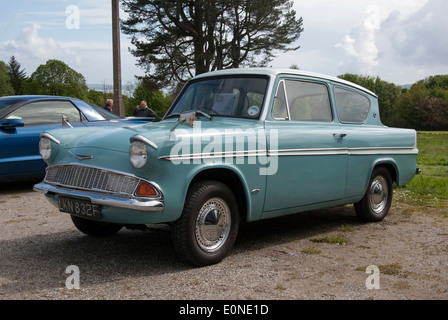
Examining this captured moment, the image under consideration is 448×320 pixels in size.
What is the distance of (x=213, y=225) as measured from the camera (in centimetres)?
455

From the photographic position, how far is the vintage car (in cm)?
422

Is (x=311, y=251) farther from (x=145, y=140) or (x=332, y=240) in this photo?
(x=145, y=140)

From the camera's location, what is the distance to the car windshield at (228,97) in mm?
5273

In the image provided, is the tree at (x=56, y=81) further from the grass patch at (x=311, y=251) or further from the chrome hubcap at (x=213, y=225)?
the chrome hubcap at (x=213, y=225)

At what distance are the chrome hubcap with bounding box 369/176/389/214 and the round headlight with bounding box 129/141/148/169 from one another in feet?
11.3

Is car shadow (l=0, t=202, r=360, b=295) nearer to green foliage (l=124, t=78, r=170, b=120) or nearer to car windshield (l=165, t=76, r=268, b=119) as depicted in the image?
car windshield (l=165, t=76, r=268, b=119)

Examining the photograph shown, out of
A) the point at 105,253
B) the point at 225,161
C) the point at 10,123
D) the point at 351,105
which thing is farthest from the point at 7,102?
the point at 351,105

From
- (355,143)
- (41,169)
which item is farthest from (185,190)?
(41,169)

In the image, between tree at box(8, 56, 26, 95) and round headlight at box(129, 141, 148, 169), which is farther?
tree at box(8, 56, 26, 95)

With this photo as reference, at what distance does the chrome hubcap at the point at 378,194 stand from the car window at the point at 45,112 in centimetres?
519

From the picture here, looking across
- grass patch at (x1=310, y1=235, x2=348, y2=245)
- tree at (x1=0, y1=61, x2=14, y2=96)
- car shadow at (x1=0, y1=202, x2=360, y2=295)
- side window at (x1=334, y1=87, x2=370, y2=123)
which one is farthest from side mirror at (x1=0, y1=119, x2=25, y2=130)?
tree at (x1=0, y1=61, x2=14, y2=96)

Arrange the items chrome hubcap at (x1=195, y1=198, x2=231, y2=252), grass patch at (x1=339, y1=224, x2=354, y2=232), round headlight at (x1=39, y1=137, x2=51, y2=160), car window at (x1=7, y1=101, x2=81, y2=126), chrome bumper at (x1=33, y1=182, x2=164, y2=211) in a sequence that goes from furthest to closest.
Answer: car window at (x1=7, y1=101, x2=81, y2=126) → grass patch at (x1=339, y1=224, x2=354, y2=232) → round headlight at (x1=39, y1=137, x2=51, y2=160) → chrome hubcap at (x1=195, y1=198, x2=231, y2=252) → chrome bumper at (x1=33, y1=182, x2=164, y2=211)

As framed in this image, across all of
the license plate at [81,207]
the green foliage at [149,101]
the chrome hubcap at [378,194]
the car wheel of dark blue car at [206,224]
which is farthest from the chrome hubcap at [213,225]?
the green foliage at [149,101]

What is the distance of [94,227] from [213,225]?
160 centimetres
